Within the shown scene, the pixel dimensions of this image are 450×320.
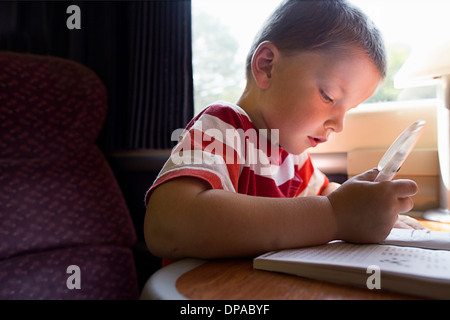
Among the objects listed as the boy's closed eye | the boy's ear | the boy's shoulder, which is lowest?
the boy's shoulder

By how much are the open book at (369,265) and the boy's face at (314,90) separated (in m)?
0.28

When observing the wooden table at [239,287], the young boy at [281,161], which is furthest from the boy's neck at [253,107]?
the wooden table at [239,287]

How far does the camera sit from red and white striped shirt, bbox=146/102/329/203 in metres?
0.44

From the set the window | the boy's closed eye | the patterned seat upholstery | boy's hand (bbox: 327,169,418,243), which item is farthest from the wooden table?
the window

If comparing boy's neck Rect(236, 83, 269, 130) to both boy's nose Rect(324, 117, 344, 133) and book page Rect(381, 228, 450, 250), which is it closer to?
boy's nose Rect(324, 117, 344, 133)

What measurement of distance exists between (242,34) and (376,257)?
1185mm

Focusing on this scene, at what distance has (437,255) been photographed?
0.37 metres

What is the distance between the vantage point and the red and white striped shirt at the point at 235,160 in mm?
440

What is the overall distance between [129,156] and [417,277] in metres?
1.28

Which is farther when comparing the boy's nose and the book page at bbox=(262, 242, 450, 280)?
the boy's nose

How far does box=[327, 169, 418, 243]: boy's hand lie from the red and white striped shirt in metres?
0.15

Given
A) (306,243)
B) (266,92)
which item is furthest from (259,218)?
(266,92)

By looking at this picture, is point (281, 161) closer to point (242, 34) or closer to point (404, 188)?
point (404, 188)

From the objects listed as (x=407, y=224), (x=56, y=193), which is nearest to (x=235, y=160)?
(x=407, y=224)
